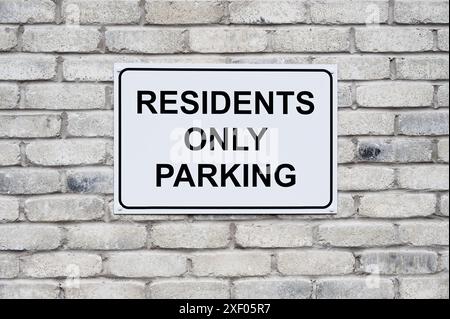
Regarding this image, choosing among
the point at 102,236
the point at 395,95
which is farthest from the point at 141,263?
the point at 395,95

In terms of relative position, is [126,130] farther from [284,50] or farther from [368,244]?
[368,244]

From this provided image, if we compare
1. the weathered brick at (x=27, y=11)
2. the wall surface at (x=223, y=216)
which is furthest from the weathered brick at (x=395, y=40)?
the weathered brick at (x=27, y=11)

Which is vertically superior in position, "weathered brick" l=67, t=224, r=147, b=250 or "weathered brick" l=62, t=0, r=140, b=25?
"weathered brick" l=62, t=0, r=140, b=25

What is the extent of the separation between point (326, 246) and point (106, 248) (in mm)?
784

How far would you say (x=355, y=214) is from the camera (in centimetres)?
208

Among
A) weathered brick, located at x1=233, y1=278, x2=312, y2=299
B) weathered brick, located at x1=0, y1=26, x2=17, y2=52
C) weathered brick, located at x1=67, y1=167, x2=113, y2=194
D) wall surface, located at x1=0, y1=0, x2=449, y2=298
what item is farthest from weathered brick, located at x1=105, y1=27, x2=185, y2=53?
weathered brick, located at x1=233, y1=278, x2=312, y2=299

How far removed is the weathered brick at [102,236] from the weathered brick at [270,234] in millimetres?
358

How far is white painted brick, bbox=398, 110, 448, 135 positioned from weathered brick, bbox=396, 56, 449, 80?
0.13 meters

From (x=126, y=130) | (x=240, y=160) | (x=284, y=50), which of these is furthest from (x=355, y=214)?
(x=126, y=130)

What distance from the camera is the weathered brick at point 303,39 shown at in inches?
80.5

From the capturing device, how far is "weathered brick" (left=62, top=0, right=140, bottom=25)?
79.4 inches

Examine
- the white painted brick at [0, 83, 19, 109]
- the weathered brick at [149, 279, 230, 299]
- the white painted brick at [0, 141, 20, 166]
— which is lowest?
the weathered brick at [149, 279, 230, 299]

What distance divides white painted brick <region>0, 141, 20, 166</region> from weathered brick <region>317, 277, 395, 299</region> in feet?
3.79

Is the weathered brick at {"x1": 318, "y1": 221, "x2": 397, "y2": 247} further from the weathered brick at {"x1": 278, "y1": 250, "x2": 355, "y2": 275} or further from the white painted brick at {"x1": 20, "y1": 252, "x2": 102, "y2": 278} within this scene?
the white painted brick at {"x1": 20, "y1": 252, "x2": 102, "y2": 278}
